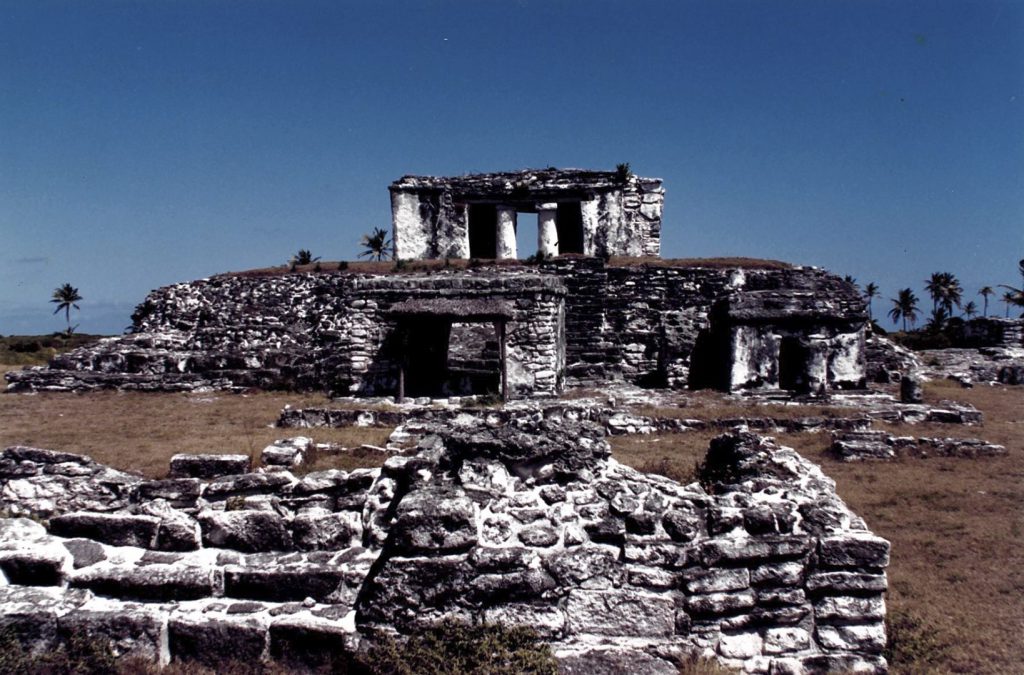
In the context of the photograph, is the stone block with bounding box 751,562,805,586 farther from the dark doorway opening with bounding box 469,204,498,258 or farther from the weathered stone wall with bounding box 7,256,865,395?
the dark doorway opening with bounding box 469,204,498,258

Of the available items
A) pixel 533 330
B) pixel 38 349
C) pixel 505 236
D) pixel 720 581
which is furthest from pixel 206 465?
pixel 38 349

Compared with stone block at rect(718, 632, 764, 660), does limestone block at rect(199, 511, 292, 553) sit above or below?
above

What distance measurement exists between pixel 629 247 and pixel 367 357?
1190 centimetres

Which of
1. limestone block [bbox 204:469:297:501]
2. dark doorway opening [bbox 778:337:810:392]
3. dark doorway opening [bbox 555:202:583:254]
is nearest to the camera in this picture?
limestone block [bbox 204:469:297:501]

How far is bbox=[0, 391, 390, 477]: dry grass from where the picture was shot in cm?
990

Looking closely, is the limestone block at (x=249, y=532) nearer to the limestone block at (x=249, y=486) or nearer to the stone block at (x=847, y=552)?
the limestone block at (x=249, y=486)

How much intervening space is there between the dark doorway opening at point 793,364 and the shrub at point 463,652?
15576 millimetres

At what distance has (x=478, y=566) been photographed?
4180 mm

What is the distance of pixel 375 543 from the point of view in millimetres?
4535

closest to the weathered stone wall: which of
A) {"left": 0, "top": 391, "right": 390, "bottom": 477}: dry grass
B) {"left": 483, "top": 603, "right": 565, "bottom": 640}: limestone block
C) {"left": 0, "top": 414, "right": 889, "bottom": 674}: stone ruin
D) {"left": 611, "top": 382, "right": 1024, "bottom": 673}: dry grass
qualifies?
{"left": 0, "top": 391, "right": 390, "bottom": 477}: dry grass

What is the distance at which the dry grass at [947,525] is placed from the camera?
16.6ft

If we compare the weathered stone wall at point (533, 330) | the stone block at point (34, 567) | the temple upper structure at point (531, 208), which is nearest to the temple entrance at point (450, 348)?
the weathered stone wall at point (533, 330)

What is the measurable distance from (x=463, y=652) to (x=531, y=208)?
22.7 metres

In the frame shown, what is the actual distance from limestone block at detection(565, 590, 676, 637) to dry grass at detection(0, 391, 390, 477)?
3.43m
